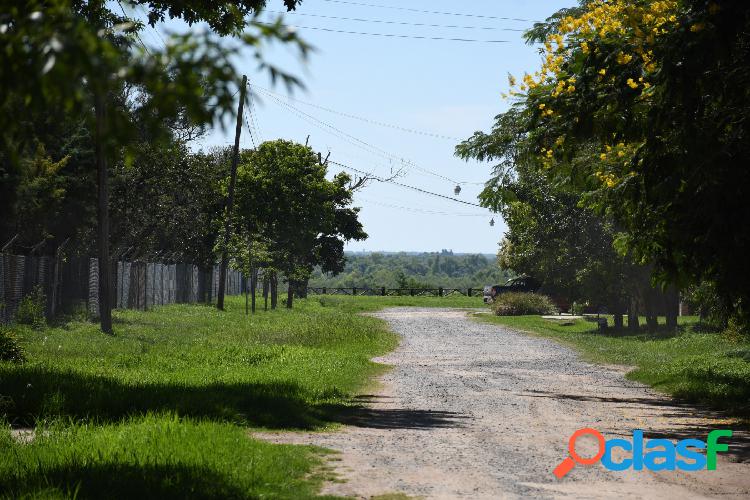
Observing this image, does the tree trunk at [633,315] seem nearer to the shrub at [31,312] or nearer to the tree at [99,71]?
the shrub at [31,312]

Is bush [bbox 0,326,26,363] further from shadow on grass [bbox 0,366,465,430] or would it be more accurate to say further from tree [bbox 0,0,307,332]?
tree [bbox 0,0,307,332]

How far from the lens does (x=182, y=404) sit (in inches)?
555

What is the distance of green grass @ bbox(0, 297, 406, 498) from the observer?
9367mm

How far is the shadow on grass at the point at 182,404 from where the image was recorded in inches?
544

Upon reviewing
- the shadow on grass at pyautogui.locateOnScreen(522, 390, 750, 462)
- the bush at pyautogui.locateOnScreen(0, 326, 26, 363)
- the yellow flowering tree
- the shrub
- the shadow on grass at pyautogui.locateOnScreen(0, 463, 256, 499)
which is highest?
the yellow flowering tree

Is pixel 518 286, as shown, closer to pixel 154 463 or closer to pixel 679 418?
pixel 679 418

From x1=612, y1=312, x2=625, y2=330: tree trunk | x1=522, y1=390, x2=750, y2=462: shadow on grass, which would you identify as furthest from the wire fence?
x1=612, y1=312, x2=625, y2=330: tree trunk

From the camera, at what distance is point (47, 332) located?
30.4m

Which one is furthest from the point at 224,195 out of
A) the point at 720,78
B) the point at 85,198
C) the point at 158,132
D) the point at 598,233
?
the point at 158,132

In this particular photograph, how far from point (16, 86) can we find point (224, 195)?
199 feet

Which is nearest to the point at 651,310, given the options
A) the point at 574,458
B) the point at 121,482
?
the point at 574,458

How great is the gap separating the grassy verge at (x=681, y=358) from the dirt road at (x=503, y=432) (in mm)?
674

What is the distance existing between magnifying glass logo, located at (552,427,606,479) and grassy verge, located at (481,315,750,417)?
3.94 meters

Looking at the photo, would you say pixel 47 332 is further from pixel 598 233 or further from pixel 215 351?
pixel 598 233
